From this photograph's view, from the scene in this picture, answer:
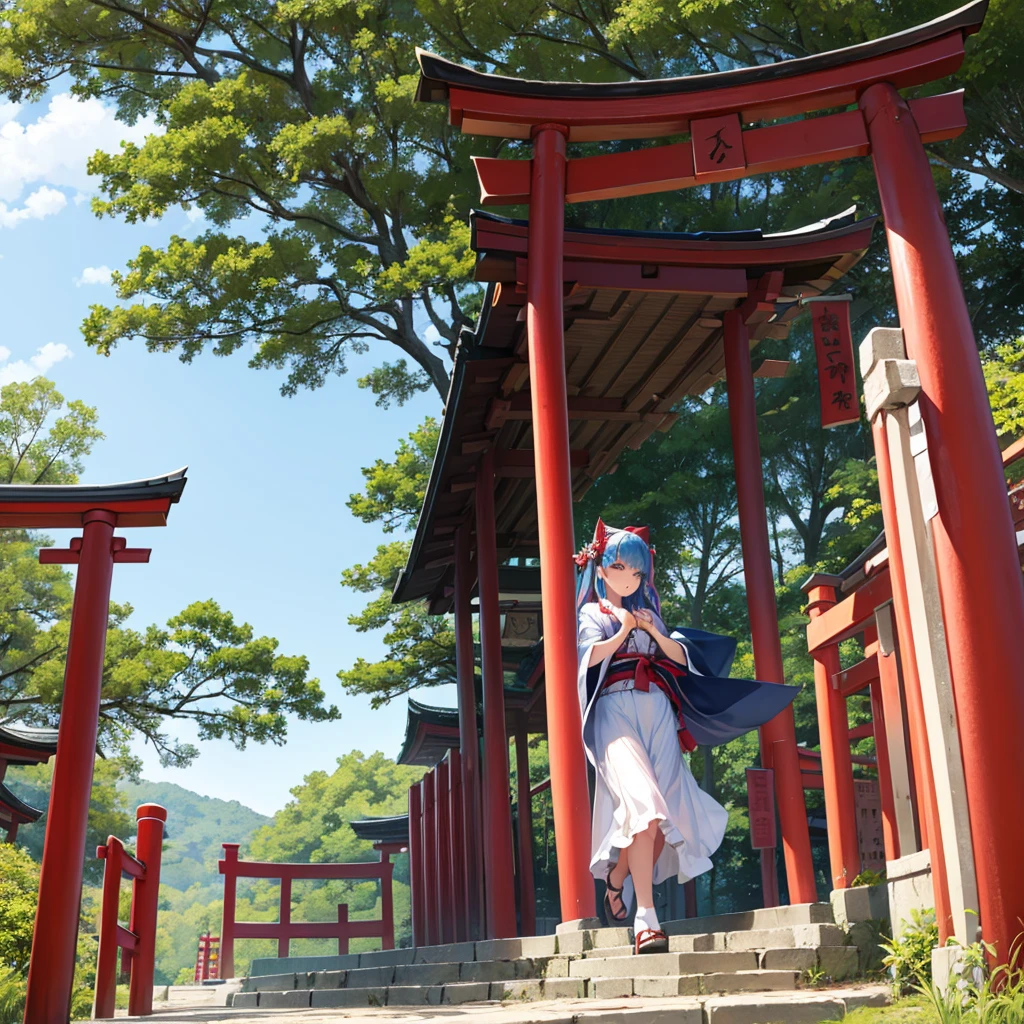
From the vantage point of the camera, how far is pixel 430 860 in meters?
14.7

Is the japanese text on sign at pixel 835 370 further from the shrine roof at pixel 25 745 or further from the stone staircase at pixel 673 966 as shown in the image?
the shrine roof at pixel 25 745

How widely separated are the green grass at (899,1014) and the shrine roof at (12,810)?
15.4m

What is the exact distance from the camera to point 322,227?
20.7 meters

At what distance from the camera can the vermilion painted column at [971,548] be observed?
13.7 feet

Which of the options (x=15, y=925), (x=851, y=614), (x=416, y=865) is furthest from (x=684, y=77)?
(x=416, y=865)

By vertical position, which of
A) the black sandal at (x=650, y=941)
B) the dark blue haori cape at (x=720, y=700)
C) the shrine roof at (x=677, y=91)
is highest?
the shrine roof at (x=677, y=91)

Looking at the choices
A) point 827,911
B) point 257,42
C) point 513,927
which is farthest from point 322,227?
point 827,911

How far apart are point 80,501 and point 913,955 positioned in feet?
18.2

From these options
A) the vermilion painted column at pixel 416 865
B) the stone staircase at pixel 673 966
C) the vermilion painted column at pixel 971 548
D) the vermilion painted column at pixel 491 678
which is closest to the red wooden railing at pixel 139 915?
the stone staircase at pixel 673 966

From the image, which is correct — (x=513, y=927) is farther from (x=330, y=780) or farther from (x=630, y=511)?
(x=330, y=780)

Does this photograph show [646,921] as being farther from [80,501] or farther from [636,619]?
[80,501]

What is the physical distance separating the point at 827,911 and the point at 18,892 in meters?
6.40

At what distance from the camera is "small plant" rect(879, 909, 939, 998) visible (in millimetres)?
4145

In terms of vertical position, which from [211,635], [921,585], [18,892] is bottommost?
[18,892]
